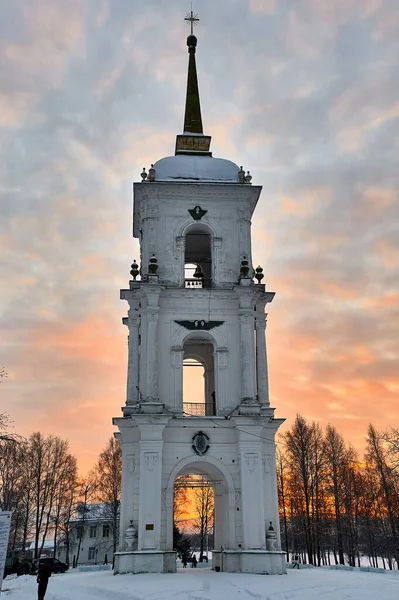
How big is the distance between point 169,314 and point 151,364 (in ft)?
8.50

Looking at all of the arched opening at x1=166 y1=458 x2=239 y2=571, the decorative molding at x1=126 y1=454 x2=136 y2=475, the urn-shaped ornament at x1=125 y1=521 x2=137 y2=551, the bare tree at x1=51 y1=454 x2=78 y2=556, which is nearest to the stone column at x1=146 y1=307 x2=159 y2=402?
the decorative molding at x1=126 y1=454 x2=136 y2=475

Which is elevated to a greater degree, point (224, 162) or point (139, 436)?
point (224, 162)

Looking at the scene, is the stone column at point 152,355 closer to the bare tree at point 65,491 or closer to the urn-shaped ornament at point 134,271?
the urn-shaped ornament at point 134,271

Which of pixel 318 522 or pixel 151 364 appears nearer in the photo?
pixel 151 364

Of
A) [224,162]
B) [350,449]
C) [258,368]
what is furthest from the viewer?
[350,449]

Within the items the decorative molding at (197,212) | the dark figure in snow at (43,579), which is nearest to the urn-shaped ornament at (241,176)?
the decorative molding at (197,212)

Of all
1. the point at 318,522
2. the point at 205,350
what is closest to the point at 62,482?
the point at 318,522

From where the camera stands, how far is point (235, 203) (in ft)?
96.2

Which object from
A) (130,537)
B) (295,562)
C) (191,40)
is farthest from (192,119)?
(295,562)

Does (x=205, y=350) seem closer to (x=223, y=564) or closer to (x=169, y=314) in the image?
(x=169, y=314)

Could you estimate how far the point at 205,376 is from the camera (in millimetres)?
31094

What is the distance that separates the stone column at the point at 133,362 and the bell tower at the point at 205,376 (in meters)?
0.05

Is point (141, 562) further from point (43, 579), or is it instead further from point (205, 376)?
point (205, 376)

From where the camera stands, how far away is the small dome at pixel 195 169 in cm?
2952
